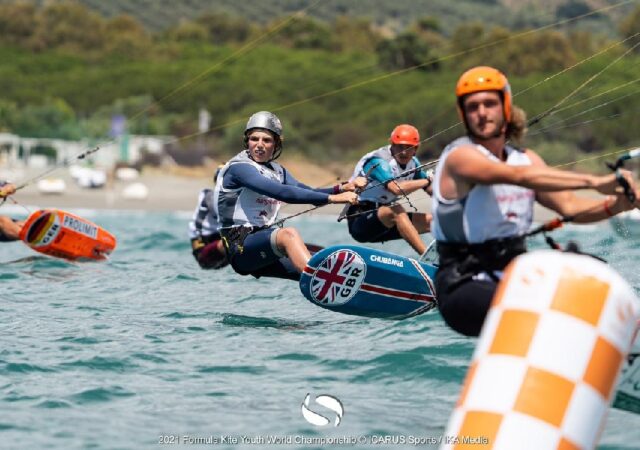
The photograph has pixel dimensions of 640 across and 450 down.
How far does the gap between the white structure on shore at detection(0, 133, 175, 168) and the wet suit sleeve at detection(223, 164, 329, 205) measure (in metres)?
27.3

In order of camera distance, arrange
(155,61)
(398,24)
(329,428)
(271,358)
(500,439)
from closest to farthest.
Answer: (500,439) < (329,428) < (271,358) < (155,61) < (398,24)

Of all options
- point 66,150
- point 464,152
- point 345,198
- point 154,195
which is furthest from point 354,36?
point 464,152

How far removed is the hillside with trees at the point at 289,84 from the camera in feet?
142

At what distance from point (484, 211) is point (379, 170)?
547cm

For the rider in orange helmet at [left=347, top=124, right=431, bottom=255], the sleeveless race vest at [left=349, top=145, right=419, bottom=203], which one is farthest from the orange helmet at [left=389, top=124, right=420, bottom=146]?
the sleeveless race vest at [left=349, top=145, right=419, bottom=203]

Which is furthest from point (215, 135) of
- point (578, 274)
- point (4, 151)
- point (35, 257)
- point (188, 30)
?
point (578, 274)

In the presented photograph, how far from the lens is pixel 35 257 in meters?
14.3

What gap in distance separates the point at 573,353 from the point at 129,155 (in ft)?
112

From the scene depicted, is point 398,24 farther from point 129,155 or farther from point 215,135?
point 129,155

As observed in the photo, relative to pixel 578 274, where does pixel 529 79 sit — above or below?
A: above

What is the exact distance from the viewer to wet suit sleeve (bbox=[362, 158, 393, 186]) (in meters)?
10.9

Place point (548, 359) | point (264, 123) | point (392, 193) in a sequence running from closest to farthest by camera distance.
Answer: point (548, 359)
point (264, 123)
point (392, 193)

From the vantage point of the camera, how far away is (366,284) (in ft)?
29.6

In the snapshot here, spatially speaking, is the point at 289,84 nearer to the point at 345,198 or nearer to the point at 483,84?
the point at 345,198
